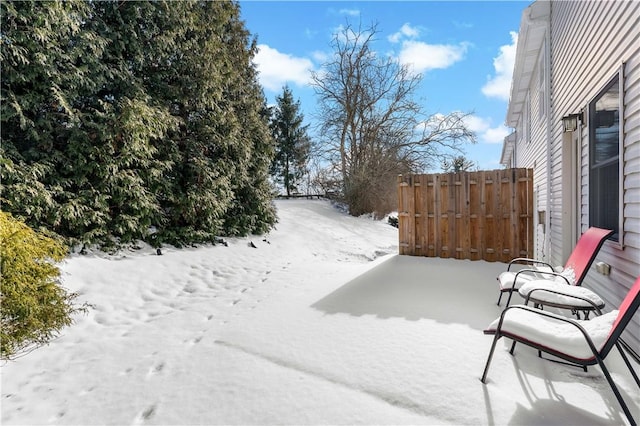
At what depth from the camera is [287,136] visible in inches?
961

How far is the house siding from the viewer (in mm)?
2500

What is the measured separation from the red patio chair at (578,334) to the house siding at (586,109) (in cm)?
79

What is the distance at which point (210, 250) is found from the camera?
6.46 metres

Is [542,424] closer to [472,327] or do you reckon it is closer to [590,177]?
[472,327]

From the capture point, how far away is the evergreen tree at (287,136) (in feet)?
79.0

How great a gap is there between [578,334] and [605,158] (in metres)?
2.36

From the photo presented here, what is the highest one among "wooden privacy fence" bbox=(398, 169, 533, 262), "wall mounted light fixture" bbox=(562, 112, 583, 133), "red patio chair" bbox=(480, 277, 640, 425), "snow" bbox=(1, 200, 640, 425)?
"wall mounted light fixture" bbox=(562, 112, 583, 133)

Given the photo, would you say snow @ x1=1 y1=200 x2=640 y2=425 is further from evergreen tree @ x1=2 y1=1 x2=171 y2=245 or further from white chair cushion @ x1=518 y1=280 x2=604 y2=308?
evergreen tree @ x1=2 y1=1 x2=171 y2=245

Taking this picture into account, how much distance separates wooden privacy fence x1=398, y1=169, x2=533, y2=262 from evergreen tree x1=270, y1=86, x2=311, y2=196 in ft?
56.2

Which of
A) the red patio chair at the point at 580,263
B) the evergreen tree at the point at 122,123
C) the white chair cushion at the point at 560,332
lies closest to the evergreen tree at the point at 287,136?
the evergreen tree at the point at 122,123

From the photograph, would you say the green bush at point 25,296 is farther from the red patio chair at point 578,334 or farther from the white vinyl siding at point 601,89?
the white vinyl siding at point 601,89

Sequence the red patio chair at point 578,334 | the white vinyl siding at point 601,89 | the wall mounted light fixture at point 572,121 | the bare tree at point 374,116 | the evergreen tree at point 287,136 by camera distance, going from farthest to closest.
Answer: the evergreen tree at point 287,136 → the bare tree at point 374,116 → the wall mounted light fixture at point 572,121 → the white vinyl siding at point 601,89 → the red patio chair at point 578,334

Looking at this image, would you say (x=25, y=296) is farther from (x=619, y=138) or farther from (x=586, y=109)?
(x=586, y=109)

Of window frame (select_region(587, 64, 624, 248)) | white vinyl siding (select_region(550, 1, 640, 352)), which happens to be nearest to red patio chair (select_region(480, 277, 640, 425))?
white vinyl siding (select_region(550, 1, 640, 352))
